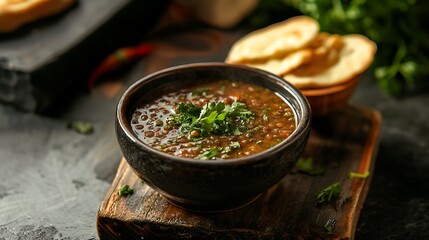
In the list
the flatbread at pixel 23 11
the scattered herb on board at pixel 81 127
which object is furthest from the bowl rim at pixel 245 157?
the flatbread at pixel 23 11

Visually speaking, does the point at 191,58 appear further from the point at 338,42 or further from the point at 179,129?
the point at 179,129

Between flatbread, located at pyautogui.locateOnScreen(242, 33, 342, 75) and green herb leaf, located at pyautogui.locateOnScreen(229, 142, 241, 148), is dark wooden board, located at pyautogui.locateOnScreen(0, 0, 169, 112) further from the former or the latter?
green herb leaf, located at pyautogui.locateOnScreen(229, 142, 241, 148)

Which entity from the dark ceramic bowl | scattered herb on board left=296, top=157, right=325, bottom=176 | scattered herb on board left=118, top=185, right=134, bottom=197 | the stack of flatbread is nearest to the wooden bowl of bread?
the stack of flatbread

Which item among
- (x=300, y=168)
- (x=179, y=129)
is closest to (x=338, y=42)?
(x=300, y=168)

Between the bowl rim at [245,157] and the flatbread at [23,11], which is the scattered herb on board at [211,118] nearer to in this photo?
the bowl rim at [245,157]

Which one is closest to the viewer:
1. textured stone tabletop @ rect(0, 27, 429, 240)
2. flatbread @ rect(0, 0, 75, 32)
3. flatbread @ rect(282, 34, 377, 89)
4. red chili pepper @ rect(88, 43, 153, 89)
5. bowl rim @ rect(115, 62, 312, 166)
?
bowl rim @ rect(115, 62, 312, 166)

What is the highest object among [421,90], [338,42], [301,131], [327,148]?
[301,131]
